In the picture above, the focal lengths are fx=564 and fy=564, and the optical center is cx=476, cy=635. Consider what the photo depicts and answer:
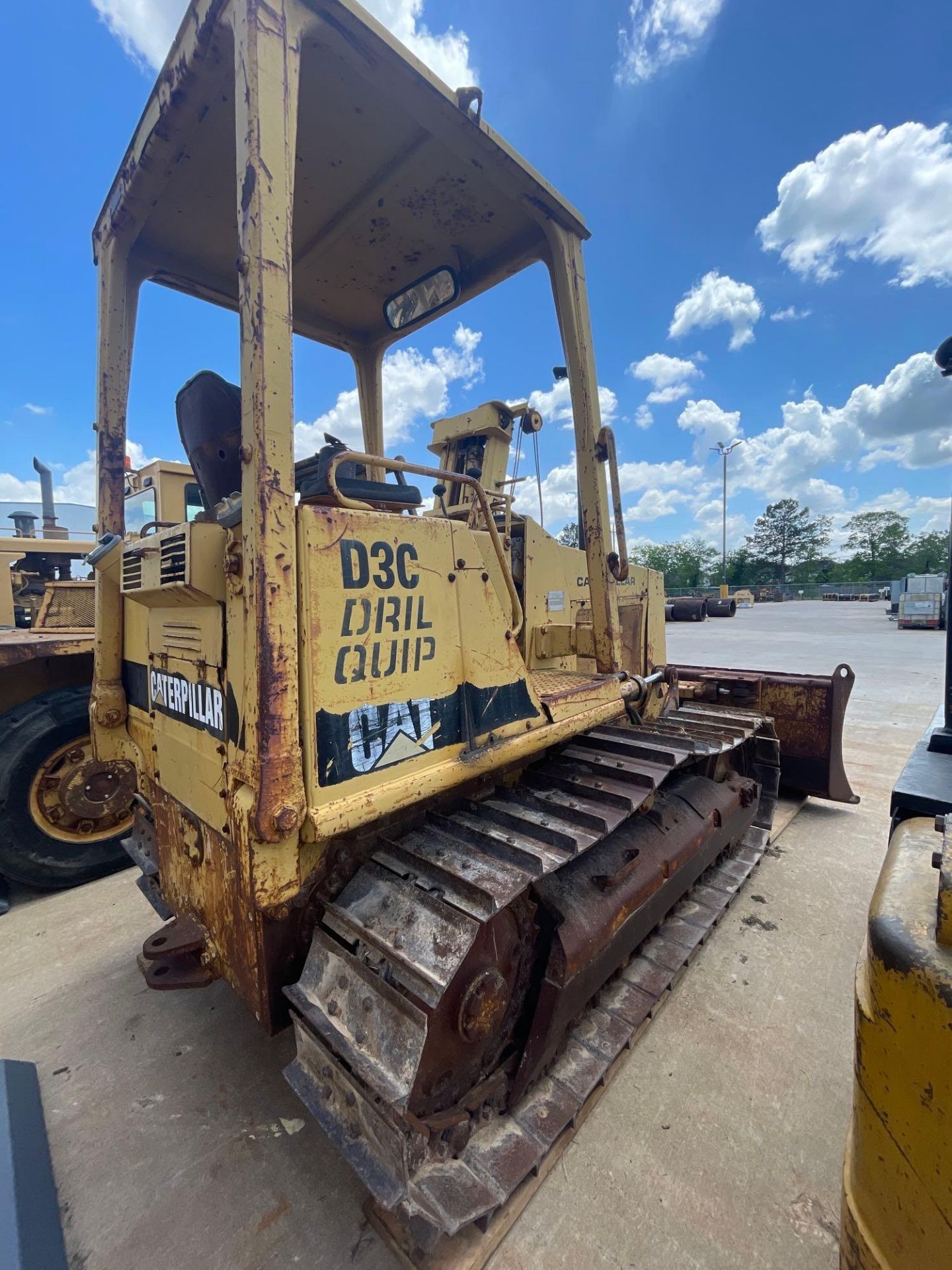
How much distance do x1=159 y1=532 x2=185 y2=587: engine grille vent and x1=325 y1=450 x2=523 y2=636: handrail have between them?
0.45m

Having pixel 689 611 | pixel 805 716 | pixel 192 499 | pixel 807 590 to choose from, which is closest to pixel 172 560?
pixel 192 499

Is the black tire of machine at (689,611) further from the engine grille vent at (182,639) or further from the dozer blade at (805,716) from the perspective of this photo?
the engine grille vent at (182,639)

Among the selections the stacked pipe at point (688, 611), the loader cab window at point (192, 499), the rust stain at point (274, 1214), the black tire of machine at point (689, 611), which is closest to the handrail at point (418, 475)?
the rust stain at point (274, 1214)

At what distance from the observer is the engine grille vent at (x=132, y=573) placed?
2.02 metres

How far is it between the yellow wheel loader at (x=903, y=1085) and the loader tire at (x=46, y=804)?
4225 millimetres

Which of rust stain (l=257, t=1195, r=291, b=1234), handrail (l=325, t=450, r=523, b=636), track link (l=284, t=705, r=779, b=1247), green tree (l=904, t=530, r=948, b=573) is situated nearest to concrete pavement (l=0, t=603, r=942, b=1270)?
rust stain (l=257, t=1195, r=291, b=1234)

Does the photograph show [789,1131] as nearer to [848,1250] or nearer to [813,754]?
[848,1250]

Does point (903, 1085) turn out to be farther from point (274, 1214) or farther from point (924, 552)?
point (924, 552)

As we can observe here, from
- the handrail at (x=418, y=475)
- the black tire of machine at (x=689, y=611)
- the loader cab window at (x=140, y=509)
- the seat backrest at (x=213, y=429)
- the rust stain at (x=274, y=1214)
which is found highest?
the loader cab window at (x=140, y=509)

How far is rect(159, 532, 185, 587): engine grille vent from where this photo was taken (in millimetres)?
1605

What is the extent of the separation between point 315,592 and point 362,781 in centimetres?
55

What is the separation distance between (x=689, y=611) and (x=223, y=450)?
26827 millimetres

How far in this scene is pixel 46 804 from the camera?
144 inches

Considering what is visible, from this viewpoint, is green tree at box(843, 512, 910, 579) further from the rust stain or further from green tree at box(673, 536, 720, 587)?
the rust stain
